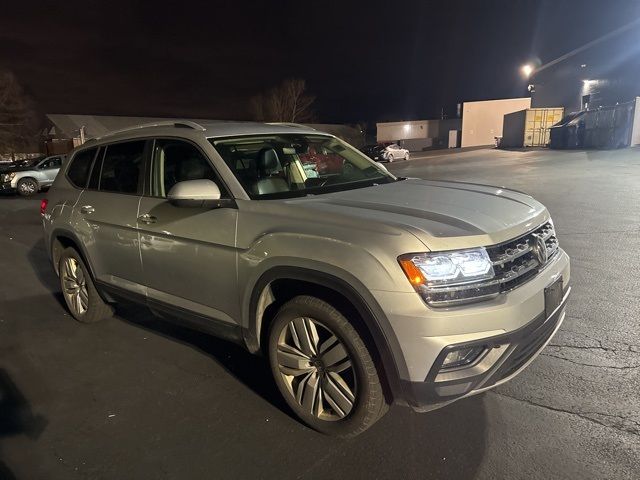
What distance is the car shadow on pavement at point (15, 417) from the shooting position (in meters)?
3.02

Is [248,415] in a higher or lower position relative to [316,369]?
lower

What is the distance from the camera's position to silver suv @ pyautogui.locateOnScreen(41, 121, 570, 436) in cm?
238

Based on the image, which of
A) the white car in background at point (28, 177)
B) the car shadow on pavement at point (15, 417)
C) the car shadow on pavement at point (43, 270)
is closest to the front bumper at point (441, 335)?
the car shadow on pavement at point (15, 417)

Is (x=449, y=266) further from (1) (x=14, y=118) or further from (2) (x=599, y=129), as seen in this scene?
(1) (x=14, y=118)

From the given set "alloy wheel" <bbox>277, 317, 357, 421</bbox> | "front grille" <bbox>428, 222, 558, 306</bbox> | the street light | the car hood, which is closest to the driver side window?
the car hood

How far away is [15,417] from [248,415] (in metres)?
1.57

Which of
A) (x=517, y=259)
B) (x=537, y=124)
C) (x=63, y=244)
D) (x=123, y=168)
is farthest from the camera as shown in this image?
(x=537, y=124)

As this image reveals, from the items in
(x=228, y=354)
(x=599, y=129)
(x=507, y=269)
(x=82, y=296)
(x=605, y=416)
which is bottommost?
(x=228, y=354)

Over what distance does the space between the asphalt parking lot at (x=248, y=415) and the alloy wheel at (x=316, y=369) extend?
0.70 feet

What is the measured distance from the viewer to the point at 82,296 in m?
4.80

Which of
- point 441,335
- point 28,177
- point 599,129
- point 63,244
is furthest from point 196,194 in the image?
point 599,129

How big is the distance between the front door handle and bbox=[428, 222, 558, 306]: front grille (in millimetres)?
2241

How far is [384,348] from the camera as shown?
2.44m

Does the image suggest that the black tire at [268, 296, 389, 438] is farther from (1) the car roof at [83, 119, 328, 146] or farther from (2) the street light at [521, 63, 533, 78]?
(2) the street light at [521, 63, 533, 78]
